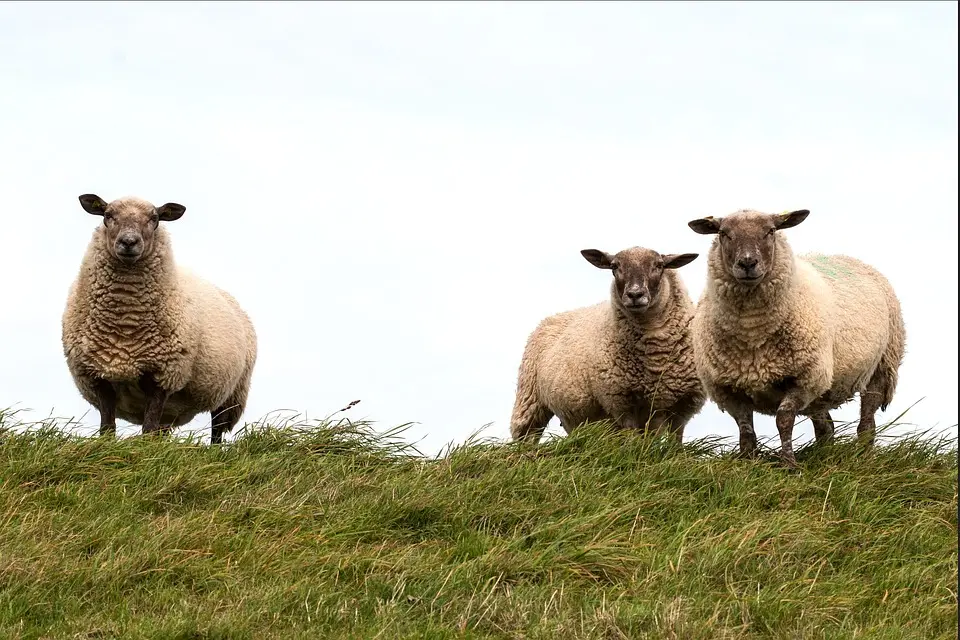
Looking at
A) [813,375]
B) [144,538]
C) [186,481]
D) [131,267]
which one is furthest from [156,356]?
[813,375]

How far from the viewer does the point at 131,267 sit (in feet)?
37.0

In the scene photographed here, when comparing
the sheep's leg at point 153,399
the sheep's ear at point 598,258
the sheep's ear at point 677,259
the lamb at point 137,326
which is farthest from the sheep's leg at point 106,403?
the sheep's ear at point 677,259

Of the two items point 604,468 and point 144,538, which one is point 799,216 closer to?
Answer: point 604,468

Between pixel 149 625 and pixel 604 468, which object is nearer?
pixel 149 625

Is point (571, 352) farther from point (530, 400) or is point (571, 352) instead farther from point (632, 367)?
point (530, 400)

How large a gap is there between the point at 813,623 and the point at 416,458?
353cm

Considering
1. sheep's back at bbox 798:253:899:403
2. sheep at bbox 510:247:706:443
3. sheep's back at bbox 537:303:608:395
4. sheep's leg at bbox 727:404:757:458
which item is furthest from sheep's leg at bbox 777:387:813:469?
sheep's back at bbox 537:303:608:395

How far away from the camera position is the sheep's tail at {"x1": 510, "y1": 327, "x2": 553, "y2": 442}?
12.9 metres

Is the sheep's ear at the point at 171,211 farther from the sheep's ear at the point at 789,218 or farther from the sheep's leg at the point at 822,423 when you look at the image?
the sheep's leg at the point at 822,423

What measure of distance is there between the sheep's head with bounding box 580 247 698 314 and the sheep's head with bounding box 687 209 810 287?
2.20 feet

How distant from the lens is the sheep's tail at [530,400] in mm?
12898

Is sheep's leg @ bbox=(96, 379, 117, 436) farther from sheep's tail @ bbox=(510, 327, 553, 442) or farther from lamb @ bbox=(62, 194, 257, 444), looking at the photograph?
sheep's tail @ bbox=(510, 327, 553, 442)

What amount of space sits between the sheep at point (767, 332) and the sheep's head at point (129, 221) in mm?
4911

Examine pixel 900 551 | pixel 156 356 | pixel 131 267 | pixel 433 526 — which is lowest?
pixel 900 551
